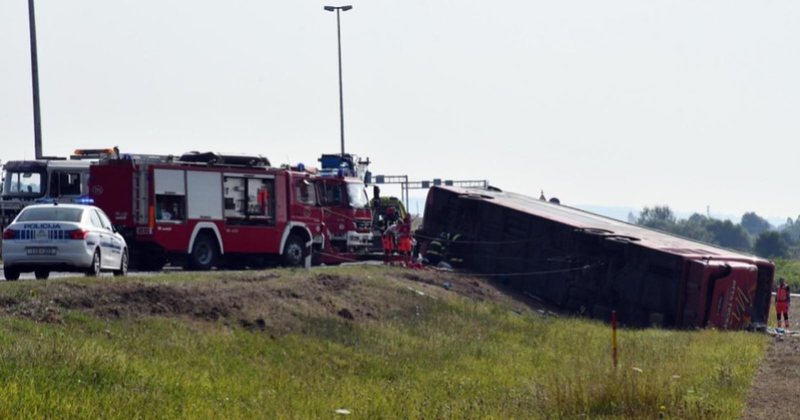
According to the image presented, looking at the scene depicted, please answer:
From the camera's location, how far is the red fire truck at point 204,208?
29969 millimetres

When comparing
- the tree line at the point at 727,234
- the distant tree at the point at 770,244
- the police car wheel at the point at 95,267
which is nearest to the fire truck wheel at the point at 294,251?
the police car wheel at the point at 95,267

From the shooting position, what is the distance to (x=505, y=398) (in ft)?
56.1

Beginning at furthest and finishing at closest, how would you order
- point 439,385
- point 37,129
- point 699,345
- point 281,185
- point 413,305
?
1. point 37,129
2. point 281,185
3. point 413,305
4. point 699,345
5. point 439,385

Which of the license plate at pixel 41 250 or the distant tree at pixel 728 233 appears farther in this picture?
the distant tree at pixel 728 233

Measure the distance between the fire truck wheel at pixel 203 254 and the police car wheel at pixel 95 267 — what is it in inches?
270

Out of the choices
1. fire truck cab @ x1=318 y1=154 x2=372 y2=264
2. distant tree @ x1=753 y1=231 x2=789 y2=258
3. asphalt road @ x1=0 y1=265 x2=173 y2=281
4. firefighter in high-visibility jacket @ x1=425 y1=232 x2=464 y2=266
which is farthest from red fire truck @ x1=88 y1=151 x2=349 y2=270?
distant tree @ x1=753 y1=231 x2=789 y2=258

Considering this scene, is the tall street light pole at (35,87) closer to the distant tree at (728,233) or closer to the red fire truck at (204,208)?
the red fire truck at (204,208)

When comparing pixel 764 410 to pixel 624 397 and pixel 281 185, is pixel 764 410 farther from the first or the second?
pixel 281 185

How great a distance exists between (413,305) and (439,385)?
27.6 feet

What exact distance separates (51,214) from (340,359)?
21.0ft

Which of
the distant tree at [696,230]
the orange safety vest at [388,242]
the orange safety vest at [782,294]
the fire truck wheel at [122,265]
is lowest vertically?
the distant tree at [696,230]

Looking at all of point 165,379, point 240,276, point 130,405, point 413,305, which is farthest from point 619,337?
point 130,405

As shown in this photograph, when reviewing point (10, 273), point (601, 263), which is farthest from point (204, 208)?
point (601, 263)

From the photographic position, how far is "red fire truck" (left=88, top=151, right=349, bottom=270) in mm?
29969
